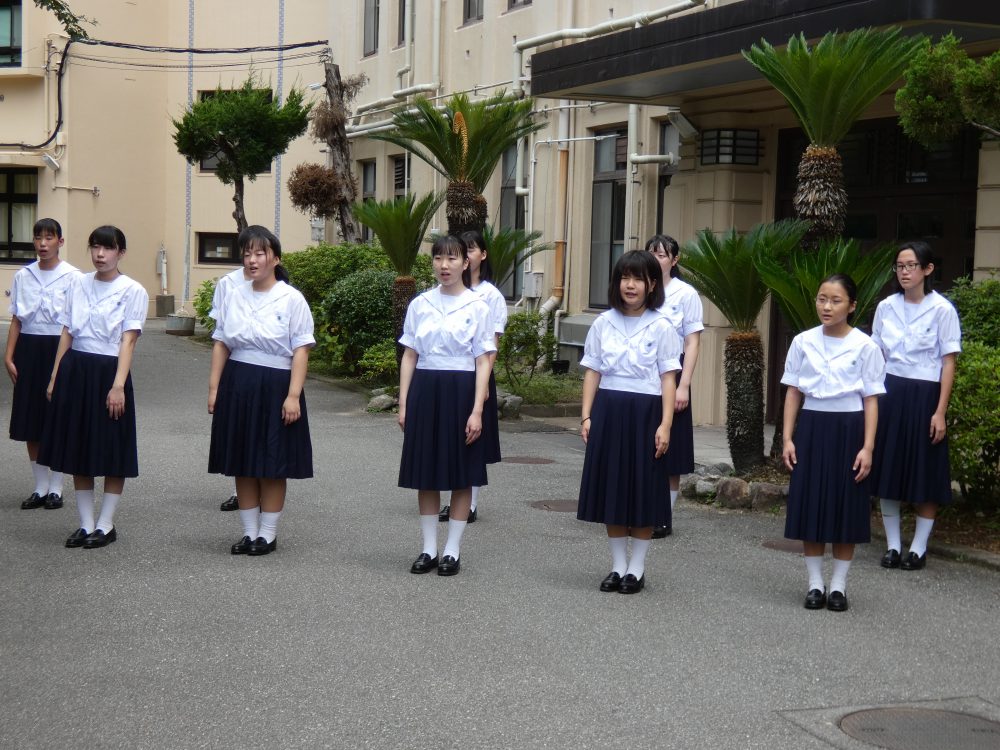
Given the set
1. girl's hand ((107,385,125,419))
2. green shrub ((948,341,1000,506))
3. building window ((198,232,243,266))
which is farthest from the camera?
building window ((198,232,243,266))

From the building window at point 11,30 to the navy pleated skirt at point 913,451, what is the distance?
2811 cm

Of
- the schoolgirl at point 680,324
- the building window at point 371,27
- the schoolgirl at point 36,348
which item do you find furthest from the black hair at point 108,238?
the building window at point 371,27

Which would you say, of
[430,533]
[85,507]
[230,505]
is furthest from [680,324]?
[85,507]

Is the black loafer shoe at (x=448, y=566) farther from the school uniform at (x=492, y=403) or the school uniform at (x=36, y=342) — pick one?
the school uniform at (x=36, y=342)

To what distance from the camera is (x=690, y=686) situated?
5.51m

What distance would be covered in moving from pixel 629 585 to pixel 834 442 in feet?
4.19

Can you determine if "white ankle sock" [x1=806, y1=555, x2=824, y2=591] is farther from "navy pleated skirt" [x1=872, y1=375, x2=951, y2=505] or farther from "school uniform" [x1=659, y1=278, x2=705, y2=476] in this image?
"school uniform" [x1=659, y1=278, x2=705, y2=476]

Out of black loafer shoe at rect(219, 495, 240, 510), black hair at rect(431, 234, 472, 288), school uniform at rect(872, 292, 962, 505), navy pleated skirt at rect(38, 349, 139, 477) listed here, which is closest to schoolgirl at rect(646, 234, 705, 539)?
school uniform at rect(872, 292, 962, 505)

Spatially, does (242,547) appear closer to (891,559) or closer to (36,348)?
(36,348)

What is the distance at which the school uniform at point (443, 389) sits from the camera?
7449 mm

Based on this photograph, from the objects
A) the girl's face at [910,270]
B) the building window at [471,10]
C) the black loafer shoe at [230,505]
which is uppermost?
the building window at [471,10]

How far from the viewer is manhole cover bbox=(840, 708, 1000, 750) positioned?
4949mm

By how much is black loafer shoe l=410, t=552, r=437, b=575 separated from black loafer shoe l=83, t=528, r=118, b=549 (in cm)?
186

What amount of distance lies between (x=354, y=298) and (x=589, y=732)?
536 inches
